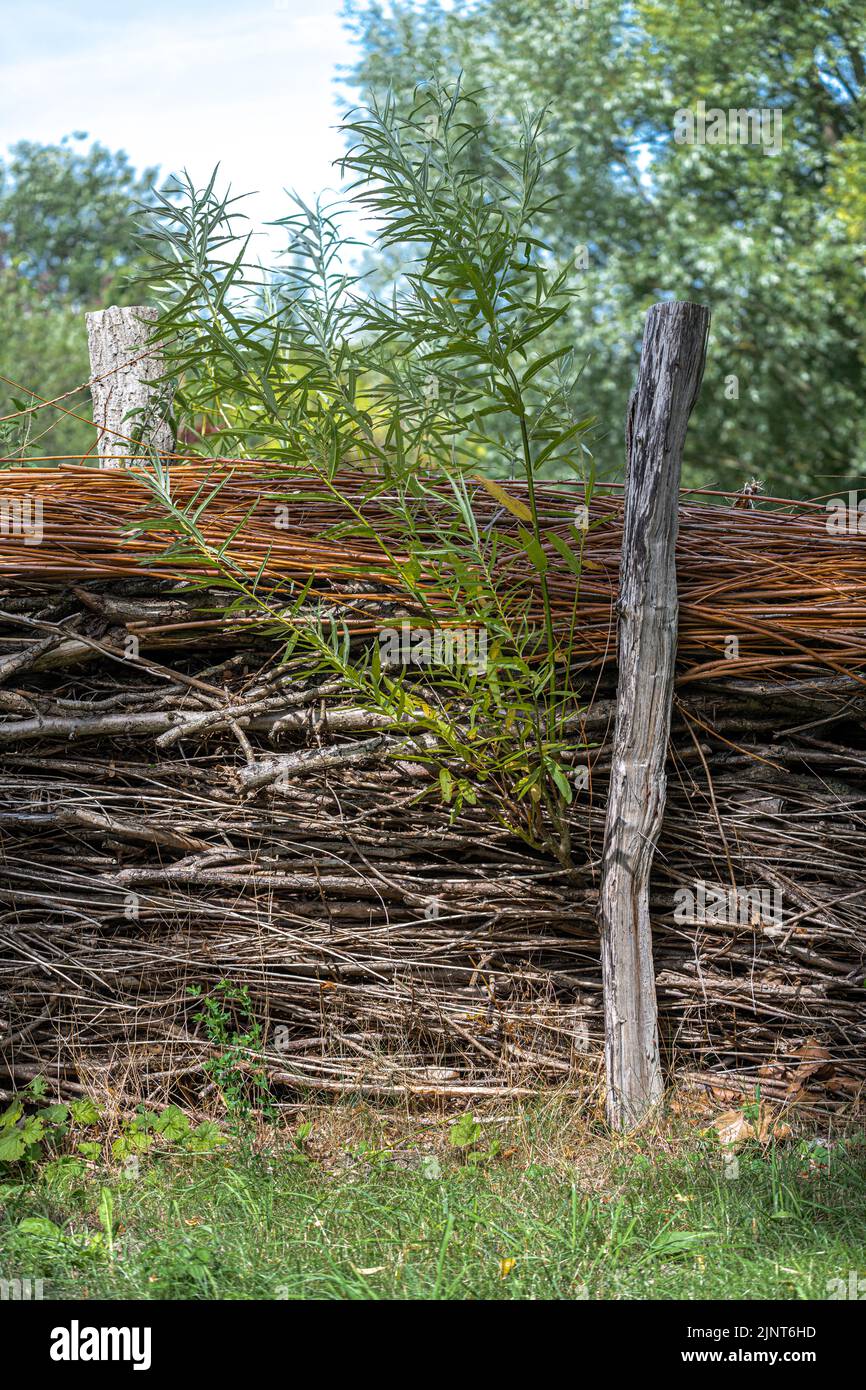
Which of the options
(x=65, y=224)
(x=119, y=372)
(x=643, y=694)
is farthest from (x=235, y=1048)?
(x=65, y=224)

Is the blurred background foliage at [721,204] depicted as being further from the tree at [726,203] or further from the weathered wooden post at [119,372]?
the weathered wooden post at [119,372]

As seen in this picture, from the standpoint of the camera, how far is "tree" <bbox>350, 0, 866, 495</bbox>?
12016 millimetres

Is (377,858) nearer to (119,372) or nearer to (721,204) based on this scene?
(119,372)

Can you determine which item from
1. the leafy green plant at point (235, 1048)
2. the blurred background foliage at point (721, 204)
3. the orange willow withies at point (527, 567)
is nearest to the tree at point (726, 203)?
the blurred background foliage at point (721, 204)

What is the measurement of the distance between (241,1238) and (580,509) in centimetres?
217

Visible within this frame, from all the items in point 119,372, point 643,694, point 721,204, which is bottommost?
point 643,694

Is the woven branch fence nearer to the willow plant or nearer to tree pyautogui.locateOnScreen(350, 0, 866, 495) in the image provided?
the willow plant

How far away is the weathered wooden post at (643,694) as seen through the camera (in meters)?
Result: 2.99

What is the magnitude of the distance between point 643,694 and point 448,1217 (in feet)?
4.86

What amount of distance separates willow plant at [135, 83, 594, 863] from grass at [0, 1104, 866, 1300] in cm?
89

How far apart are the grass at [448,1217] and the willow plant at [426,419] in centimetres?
89

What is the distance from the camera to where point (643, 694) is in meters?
3.04

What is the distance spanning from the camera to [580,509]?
126 inches

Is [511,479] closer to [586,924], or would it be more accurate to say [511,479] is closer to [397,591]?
[397,591]
